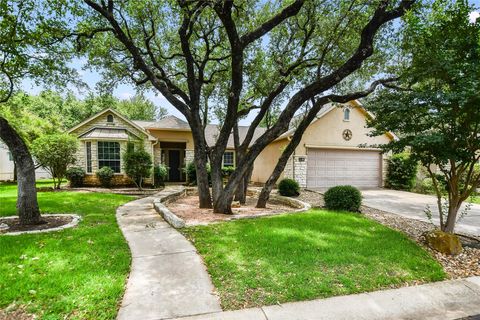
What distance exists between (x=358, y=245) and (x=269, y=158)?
13458 mm

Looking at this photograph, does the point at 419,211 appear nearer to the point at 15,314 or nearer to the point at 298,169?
the point at 298,169

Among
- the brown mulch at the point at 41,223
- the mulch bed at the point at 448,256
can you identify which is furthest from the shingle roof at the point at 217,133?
the brown mulch at the point at 41,223

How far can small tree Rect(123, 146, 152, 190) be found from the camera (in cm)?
1404

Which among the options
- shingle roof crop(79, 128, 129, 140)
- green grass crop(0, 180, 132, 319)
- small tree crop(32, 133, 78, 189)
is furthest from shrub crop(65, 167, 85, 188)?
green grass crop(0, 180, 132, 319)

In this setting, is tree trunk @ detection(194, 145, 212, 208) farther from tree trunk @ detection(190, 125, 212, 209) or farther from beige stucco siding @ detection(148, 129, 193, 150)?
beige stucco siding @ detection(148, 129, 193, 150)

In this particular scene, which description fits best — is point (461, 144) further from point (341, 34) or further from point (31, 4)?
point (31, 4)

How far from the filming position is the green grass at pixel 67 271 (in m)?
3.16

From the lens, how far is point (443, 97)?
486cm

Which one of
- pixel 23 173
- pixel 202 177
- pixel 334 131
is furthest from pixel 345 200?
pixel 334 131

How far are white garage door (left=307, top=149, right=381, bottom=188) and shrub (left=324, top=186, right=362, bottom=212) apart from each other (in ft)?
24.8

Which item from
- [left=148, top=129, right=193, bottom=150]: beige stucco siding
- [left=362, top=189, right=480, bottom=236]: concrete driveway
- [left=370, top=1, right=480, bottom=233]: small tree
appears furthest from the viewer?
[left=148, top=129, right=193, bottom=150]: beige stucco siding

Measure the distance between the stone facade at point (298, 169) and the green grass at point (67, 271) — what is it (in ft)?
37.7

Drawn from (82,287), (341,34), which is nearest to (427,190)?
(341,34)

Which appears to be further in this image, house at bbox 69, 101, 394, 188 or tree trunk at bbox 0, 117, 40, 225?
house at bbox 69, 101, 394, 188
